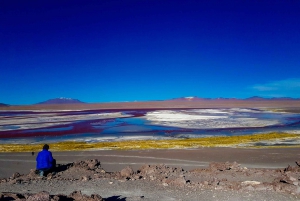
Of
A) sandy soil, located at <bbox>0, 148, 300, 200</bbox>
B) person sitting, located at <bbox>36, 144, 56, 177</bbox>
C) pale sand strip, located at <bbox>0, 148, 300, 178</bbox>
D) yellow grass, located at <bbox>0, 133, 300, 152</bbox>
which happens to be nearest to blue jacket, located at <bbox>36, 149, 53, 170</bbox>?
person sitting, located at <bbox>36, 144, 56, 177</bbox>

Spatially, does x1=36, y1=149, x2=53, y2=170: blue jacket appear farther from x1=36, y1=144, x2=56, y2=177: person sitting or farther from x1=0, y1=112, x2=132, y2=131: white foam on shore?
x1=0, y1=112, x2=132, y2=131: white foam on shore

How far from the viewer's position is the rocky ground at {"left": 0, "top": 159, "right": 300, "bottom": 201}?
985 centimetres

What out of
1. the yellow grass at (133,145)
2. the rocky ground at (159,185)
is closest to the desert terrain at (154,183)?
the rocky ground at (159,185)

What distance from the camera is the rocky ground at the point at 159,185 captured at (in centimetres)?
985

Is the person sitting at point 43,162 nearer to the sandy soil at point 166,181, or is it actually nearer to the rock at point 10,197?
the sandy soil at point 166,181

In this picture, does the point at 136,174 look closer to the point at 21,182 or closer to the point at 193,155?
the point at 21,182

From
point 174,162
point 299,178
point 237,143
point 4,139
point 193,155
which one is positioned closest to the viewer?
point 299,178

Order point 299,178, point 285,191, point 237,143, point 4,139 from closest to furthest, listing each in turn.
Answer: point 285,191
point 299,178
point 237,143
point 4,139

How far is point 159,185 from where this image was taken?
36.4 ft

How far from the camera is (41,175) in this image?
12.7 meters

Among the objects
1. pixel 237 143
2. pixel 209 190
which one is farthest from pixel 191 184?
pixel 237 143

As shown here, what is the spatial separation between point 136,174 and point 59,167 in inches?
142

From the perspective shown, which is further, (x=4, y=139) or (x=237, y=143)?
(x=4, y=139)

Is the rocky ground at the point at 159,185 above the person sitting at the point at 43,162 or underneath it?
underneath
